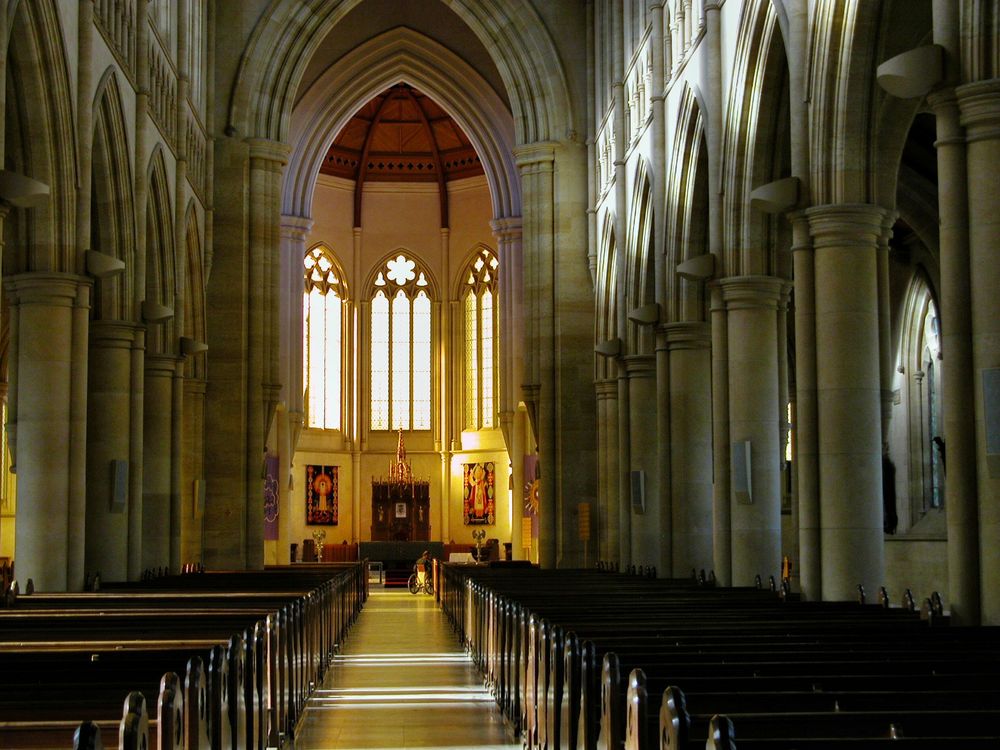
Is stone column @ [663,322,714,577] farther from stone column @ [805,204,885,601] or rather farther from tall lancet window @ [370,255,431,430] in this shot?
tall lancet window @ [370,255,431,430]

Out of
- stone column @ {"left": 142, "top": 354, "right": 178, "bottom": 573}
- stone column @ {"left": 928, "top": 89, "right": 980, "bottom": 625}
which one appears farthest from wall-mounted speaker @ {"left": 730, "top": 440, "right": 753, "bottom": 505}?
stone column @ {"left": 142, "top": 354, "right": 178, "bottom": 573}

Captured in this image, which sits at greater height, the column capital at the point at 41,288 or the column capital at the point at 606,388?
the column capital at the point at 41,288

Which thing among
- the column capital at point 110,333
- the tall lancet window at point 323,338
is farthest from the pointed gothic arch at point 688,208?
the tall lancet window at point 323,338

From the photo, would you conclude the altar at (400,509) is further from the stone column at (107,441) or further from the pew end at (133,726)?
the pew end at (133,726)

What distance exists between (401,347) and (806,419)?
3415 centimetres

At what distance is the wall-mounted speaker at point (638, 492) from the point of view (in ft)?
82.5

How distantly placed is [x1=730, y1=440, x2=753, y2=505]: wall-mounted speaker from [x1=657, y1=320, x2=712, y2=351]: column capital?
4395 millimetres

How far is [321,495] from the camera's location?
4538cm

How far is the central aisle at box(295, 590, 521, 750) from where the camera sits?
994cm

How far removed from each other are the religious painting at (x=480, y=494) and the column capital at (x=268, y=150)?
59.7 feet

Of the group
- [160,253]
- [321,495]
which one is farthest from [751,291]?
[321,495]

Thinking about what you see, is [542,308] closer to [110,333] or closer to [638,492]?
[638,492]

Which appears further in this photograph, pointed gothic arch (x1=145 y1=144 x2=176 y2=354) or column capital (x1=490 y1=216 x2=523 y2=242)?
column capital (x1=490 y1=216 x2=523 y2=242)

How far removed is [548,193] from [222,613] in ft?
70.3
